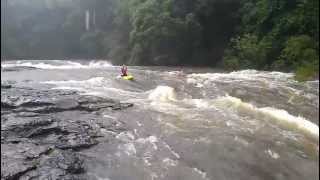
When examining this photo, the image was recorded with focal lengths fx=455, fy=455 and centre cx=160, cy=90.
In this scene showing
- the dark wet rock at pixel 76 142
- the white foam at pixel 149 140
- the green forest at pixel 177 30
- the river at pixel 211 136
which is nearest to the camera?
the river at pixel 211 136

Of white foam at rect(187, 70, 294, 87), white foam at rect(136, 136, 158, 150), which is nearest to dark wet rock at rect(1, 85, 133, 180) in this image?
white foam at rect(136, 136, 158, 150)

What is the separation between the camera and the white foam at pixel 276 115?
31.4ft

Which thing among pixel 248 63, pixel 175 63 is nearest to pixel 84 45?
pixel 175 63

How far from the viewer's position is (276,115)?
10695 millimetres

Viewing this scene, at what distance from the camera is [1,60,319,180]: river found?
7105 millimetres

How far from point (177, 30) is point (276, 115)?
17573 mm

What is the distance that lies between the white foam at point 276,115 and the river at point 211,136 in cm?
2

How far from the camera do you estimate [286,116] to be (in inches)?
419

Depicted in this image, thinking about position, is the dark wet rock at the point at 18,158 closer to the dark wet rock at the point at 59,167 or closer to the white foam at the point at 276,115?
the dark wet rock at the point at 59,167

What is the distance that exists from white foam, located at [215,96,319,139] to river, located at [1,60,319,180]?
0.02 meters

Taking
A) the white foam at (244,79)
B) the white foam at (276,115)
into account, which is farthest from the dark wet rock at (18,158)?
the white foam at (244,79)

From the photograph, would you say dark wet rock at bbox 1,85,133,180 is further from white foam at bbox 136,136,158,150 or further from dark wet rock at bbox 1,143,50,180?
white foam at bbox 136,136,158,150

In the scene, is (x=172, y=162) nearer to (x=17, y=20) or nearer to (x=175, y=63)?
(x=175, y=63)

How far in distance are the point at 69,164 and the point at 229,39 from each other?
23.0 meters
